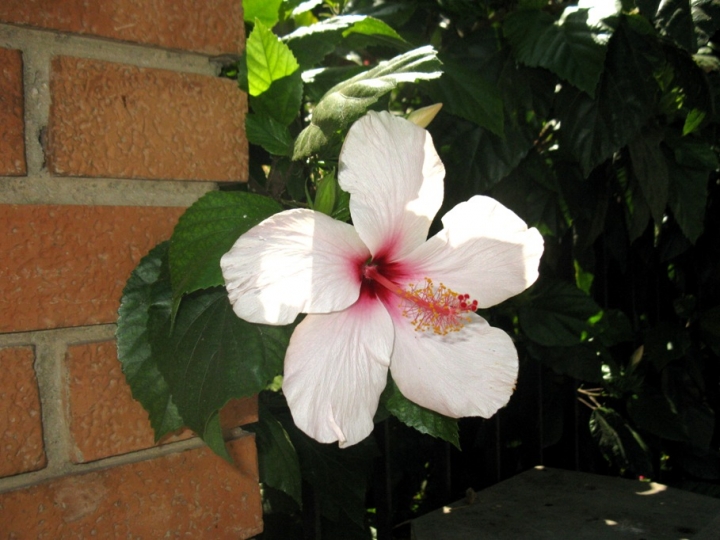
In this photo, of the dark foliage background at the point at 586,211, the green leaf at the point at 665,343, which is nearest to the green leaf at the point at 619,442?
the dark foliage background at the point at 586,211

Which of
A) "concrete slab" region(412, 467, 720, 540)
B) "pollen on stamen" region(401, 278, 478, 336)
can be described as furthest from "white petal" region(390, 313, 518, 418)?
"concrete slab" region(412, 467, 720, 540)

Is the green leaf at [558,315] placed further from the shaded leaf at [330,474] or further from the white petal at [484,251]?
the white petal at [484,251]

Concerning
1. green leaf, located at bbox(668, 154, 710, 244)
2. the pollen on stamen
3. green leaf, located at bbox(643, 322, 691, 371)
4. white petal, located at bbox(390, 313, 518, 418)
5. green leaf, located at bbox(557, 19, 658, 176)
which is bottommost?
green leaf, located at bbox(643, 322, 691, 371)

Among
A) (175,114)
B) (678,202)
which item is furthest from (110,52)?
(678,202)

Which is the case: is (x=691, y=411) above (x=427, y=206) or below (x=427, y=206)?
below

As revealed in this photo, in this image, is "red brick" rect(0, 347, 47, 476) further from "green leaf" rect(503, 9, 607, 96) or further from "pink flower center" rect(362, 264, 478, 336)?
"green leaf" rect(503, 9, 607, 96)

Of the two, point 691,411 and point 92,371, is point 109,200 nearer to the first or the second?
point 92,371

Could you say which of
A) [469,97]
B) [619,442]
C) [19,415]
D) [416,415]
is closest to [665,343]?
[619,442]
